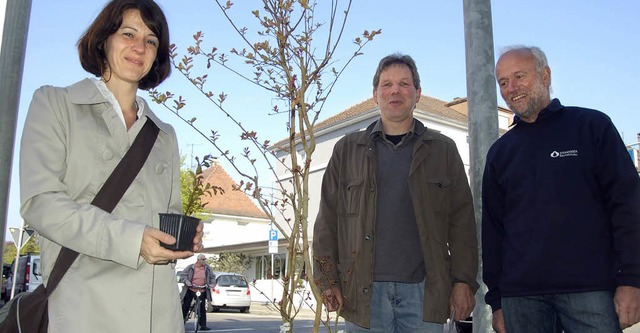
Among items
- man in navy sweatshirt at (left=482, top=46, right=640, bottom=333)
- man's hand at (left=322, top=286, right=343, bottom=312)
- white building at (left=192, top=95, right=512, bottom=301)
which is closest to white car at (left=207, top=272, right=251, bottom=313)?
white building at (left=192, top=95, right=512, bottom=301)

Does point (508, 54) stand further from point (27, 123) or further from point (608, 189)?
point (27, 123)

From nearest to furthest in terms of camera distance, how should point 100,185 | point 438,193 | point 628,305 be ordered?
point 100,185 → point 628,305 → point 438,193

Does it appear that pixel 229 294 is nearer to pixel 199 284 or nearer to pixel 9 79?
pixel 199 284

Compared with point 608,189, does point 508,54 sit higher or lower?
higher

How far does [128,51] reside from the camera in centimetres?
208

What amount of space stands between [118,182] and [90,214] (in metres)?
0.18

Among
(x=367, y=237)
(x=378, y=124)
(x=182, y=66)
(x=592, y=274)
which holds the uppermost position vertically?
(x=182, y=66)

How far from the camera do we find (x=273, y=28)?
2893mm

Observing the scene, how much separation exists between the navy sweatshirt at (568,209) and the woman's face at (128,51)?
1960 mm

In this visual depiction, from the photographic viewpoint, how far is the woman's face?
2.07 metres

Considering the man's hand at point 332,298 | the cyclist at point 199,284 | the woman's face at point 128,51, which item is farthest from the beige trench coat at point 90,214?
the cyclist at point 199,284

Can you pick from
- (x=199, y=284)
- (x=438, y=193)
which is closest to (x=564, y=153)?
(x=438, y=193)

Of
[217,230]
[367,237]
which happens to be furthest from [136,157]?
[217,230]

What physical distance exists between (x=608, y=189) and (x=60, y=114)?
2.42m
